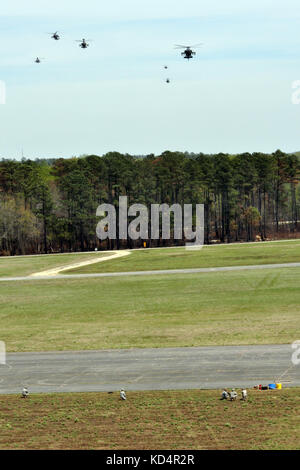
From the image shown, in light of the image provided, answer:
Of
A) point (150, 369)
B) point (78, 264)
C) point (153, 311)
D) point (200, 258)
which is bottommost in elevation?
point (150, 369)

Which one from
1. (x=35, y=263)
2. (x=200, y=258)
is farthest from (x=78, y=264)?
(x=200, y=258)

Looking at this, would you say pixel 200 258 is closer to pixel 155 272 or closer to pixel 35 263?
pixel 155 272

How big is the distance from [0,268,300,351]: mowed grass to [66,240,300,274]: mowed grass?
10.3m

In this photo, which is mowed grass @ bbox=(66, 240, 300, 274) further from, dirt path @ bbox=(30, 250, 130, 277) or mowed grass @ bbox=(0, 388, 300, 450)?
mowed grass @ bbox=(0, 388, 300, 450)

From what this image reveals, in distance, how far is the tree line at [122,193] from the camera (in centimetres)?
14450

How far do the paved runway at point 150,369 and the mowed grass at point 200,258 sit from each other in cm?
4952

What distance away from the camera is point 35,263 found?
111 m

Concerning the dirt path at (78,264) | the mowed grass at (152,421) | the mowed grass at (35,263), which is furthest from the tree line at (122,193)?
the mowed grass at (152,421)

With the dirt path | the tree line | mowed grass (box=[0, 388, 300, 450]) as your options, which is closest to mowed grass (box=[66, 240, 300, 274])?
the dirt path

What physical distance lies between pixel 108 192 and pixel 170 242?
1946 centimetres

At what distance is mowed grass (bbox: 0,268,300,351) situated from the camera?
50562 mm

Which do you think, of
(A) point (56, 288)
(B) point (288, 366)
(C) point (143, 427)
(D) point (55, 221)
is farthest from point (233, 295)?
(D) point (55, 221)

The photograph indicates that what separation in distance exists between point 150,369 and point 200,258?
213 feet

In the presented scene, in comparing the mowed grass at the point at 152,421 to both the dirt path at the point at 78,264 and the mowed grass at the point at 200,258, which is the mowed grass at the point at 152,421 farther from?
the mowed grass at the point at 200,258
